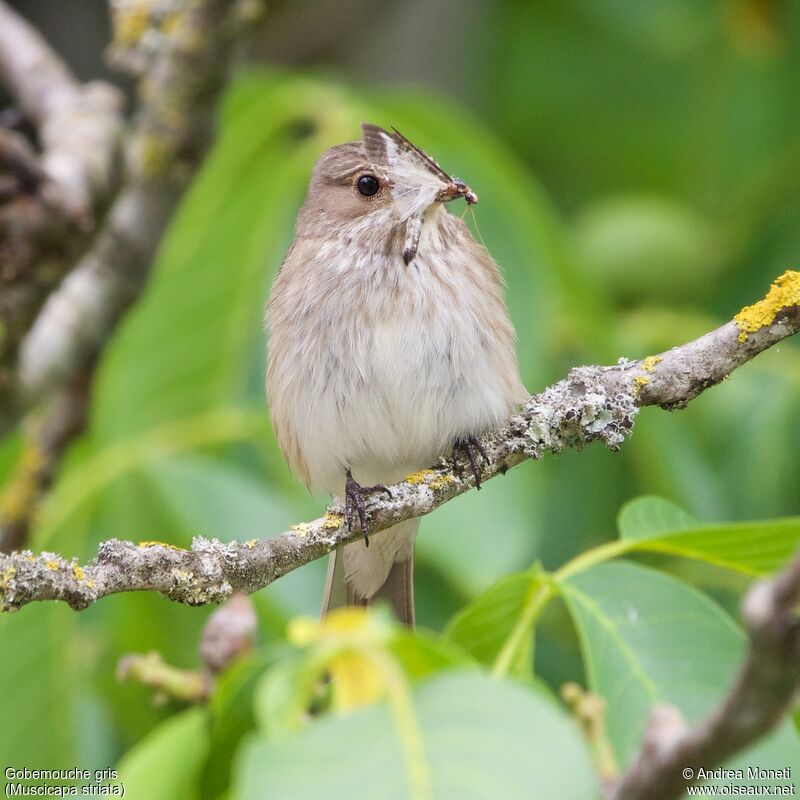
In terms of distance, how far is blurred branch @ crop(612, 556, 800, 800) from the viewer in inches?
46.6

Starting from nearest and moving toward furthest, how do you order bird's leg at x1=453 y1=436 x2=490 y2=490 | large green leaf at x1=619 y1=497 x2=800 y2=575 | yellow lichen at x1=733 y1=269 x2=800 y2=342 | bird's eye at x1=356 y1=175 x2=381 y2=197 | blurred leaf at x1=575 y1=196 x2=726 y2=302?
large green leaf at x1=619 y1=497 x2=800 y2=575
yellow lichen at x1=733 y1=269 x2=800 y2=342
bird's leg at x1=453 y1=436 x2=490 y2=490
bird's eye at x1=356 y1=175 x2=381 y2=197
blurred leaf at x1=575 y1=196 x2=726 y2=302

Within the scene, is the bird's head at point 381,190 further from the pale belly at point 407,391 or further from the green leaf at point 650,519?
the green leaf at point 650,519

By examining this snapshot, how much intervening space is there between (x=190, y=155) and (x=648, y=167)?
10.5ft

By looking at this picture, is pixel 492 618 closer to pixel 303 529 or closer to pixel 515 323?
pixel 303 529

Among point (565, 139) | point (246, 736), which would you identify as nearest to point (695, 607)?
point (246, 736)

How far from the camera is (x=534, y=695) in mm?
1363

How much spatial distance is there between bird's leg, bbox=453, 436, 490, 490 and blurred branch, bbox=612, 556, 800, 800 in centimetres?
127

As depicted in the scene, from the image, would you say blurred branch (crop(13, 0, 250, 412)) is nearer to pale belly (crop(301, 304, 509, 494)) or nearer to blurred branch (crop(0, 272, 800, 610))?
pale belly (crop(301, 304, 509, 494))

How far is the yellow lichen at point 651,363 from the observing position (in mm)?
2346

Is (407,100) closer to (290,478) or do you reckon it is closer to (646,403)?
(290,478)

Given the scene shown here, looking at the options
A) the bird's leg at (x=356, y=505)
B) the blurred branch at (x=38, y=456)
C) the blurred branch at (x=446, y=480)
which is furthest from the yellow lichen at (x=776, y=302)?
the blurred branch at (x=38, y=456)

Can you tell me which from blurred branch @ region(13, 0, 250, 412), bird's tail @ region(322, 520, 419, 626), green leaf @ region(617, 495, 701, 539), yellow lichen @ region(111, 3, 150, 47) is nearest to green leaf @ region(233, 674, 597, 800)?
green leaf @ region(617, 495, 701, 539)

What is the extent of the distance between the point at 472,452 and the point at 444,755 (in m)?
1.46

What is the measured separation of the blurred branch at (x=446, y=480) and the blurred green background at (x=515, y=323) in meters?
0.88
